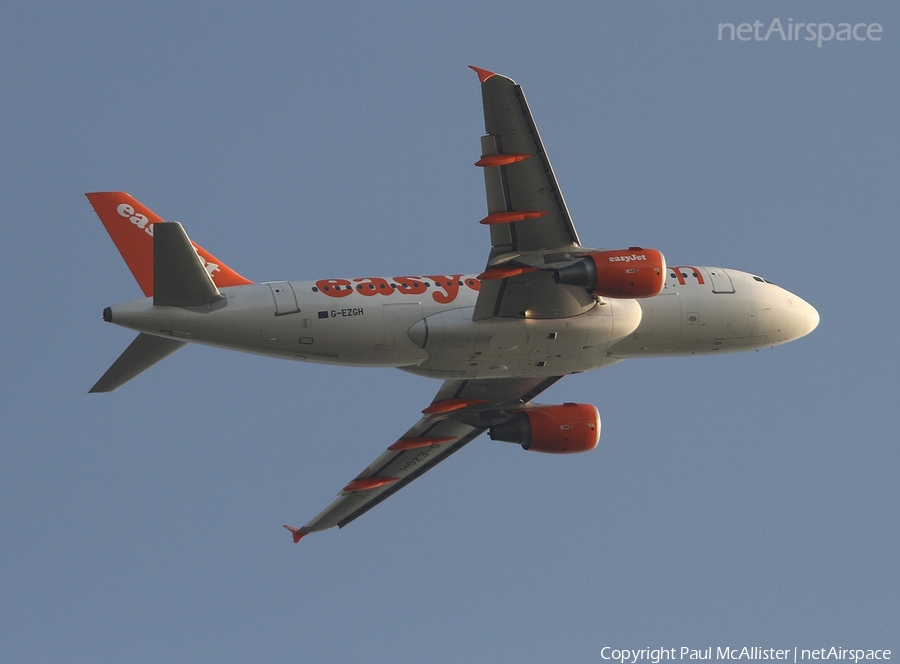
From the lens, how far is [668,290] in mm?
44656

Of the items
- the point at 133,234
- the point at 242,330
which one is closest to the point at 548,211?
the point at 242,330

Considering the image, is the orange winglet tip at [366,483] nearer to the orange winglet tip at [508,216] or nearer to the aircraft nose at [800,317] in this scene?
the orange winglet tip at [508,216]

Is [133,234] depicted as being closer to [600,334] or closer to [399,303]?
[399,303]

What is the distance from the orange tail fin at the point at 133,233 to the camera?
41781mm

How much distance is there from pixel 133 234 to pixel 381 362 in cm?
877

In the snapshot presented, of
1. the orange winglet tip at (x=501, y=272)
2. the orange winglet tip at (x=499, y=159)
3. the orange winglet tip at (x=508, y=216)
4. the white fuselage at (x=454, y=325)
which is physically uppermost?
the orange winglet tip at (x=499, y=159)

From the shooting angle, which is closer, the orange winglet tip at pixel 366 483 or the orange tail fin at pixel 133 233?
the orange tail fin at pixel 133 233

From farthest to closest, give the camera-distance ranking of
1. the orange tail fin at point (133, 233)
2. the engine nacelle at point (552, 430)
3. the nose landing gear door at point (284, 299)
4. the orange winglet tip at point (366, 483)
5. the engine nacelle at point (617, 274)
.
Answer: the orange winglet tip at point (366, 483) → the engine nacelle at point (552, 430) → the orange tail fin at point (133, 233) → the nose landing gear door at point (284, 299) → the engine nacelle at point (617, 274)

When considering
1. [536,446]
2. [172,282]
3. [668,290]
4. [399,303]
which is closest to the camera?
[172,282]

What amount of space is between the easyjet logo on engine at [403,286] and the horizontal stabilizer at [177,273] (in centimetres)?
A: 354

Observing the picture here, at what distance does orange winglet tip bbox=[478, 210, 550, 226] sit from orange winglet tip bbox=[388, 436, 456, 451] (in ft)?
43.8

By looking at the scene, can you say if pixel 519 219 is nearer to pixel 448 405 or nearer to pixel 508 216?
pixel 508 216

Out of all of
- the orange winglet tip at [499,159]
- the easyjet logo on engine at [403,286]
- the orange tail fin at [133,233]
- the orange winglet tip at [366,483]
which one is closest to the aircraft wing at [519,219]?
the orange winglet tip at [499,159]

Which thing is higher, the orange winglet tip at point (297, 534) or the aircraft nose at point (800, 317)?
the aircraft nose at point (800, 317)
